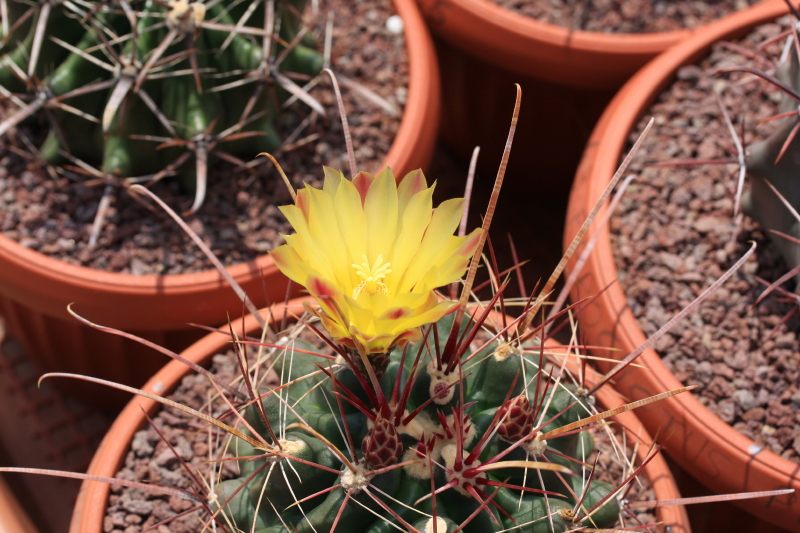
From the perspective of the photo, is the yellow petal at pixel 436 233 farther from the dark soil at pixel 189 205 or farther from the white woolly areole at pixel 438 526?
the dark soil at pixel 189 205

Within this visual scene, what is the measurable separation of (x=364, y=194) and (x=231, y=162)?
76 centimetres

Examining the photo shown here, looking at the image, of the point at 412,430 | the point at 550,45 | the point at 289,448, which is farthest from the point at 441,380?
the point at 550,45

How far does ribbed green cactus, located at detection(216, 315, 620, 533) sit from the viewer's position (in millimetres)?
699

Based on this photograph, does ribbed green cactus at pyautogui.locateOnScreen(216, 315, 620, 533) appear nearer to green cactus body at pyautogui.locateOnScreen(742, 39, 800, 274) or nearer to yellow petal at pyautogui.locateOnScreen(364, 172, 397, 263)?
yellow petal at pyautogui.locateOnScreen(364, 172, 397, 263)

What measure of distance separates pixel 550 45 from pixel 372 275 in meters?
1.04

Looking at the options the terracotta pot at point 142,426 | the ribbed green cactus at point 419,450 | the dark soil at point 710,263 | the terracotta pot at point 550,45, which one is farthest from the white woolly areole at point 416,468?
the terracotta pot at point 550,45

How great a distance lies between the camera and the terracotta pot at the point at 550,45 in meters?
1.51

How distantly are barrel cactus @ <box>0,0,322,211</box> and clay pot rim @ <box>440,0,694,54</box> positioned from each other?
0.43 m

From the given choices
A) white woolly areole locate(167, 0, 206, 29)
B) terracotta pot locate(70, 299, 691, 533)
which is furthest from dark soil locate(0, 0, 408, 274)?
white woolly areole locate(167, 0, 206, 29)

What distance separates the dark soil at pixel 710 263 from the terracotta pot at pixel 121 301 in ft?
1.46

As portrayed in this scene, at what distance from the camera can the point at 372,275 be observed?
643mm

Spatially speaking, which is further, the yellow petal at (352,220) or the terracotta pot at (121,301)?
the terracotta pot at (121,301)

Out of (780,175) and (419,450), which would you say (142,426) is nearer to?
(419,450)

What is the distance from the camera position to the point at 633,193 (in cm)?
135
